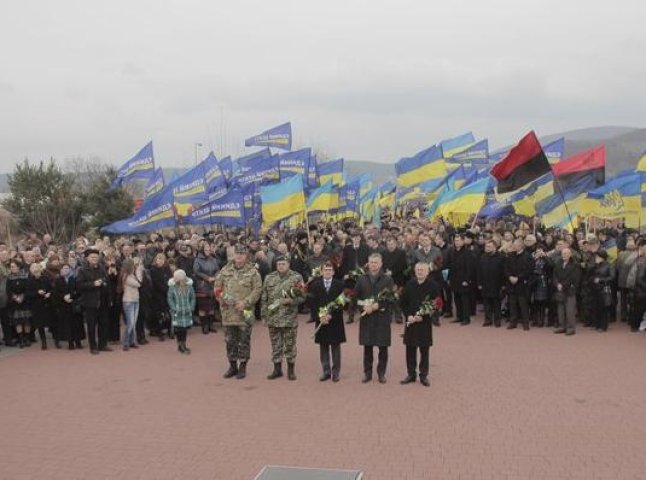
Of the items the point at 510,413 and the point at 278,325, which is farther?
the point at 278,325

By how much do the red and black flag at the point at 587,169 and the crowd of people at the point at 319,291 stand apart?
1.35 meters

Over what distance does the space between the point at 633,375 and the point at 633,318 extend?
3.63 m

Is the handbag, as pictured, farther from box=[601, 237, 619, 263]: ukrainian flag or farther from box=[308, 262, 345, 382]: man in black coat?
box=[308, 262, 345, 382]: man in black coat

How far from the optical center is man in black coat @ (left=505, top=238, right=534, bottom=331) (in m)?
13.0

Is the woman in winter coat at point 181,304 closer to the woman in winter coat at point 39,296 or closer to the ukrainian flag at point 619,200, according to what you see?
the woman in winter coat at point 39,296

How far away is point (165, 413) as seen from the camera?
805 cm

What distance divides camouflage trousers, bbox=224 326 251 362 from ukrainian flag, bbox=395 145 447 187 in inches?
569

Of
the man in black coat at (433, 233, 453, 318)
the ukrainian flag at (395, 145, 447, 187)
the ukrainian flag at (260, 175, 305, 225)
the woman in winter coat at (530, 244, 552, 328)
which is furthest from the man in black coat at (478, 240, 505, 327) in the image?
the ukrainian flag at (395, 145, 447, 187)

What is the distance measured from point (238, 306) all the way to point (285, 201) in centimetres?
657

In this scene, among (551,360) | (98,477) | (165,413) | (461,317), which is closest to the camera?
(98,477)

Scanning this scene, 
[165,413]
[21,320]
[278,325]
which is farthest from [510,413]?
[21,320]

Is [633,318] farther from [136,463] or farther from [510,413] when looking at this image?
[136,463]

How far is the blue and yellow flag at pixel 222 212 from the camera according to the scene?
696 inches

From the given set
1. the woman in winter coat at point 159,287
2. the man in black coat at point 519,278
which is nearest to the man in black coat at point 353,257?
the man in black coat at point 519,278
